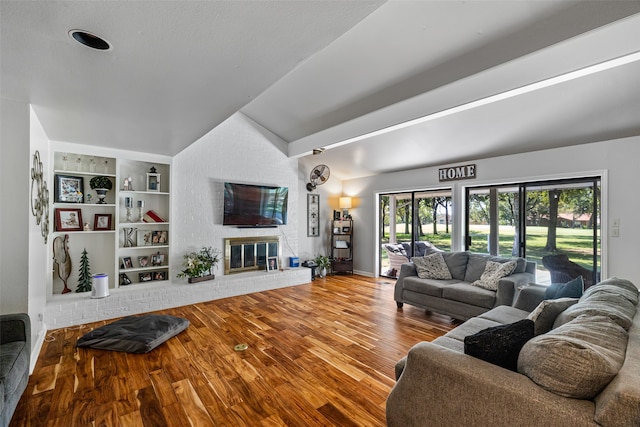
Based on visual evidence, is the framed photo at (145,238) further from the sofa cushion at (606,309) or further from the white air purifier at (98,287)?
the sofa cushion at (606,309)

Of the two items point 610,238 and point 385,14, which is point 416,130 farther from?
point 610,238

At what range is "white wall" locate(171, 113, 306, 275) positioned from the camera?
4676mm

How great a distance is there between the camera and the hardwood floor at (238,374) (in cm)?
191

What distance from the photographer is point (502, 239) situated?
4648mm

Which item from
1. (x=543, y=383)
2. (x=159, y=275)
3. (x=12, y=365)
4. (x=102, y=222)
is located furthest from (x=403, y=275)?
(x=102, y=222)

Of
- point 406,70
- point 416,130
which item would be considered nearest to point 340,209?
point 416,130

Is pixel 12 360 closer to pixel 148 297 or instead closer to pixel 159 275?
pixel 148 297

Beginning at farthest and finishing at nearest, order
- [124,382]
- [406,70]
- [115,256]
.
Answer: [115,256]
[406,70]
[124,382]

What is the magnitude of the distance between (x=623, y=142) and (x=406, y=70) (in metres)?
2.77

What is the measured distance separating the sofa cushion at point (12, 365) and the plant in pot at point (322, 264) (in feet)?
15.4

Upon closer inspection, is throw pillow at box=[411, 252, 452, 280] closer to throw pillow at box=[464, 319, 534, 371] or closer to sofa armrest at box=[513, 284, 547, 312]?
sofa armrest at box=[513, 284, 547, 312]

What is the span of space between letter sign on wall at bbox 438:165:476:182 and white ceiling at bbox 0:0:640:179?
A: 0.37 meters

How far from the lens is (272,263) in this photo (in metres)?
5.59

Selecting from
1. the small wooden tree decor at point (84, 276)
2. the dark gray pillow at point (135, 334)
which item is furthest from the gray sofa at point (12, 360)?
the small wooden tree decor at point (84, 276)
